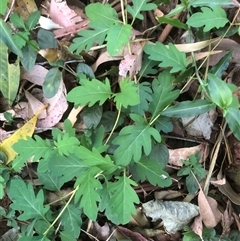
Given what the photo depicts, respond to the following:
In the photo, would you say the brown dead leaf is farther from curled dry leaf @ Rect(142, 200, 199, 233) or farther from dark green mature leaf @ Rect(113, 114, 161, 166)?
dark green mature leaf @ Rect(113, 114, 161, 166)

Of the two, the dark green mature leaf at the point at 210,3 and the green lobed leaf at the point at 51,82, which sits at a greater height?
the dark green mature leaf at the point at 210,3

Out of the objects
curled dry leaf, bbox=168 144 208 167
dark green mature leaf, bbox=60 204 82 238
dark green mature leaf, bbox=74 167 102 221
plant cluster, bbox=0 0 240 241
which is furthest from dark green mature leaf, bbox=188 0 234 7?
dark green mature leaf, bbox=60 204 82 238

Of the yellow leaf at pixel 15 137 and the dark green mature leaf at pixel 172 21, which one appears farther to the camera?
the yellow leaf at pixel 15 137

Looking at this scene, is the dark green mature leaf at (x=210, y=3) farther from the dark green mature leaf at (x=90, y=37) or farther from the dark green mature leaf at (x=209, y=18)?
the dark green mature leaf at (x=90, y=37)

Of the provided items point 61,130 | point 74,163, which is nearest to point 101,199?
point 74,163

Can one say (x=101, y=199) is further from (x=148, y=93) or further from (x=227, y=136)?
(x=227, y=136)

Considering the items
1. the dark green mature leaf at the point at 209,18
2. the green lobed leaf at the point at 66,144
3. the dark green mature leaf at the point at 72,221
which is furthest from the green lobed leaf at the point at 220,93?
the dark green mature leaf at the point at 72,221

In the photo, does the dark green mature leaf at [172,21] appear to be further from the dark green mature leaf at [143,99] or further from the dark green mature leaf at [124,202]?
the dark green mature leaf at [124,202]

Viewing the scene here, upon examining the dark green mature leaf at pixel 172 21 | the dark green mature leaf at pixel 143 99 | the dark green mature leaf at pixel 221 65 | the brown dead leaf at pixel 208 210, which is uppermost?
the dark green mature leaf at pixel 172 21
